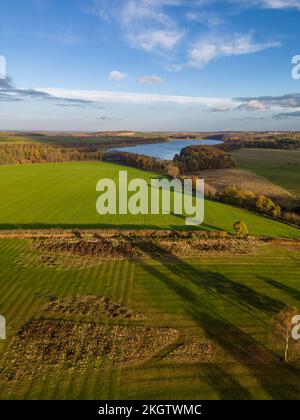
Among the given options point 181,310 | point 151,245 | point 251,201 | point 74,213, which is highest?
point 251,201

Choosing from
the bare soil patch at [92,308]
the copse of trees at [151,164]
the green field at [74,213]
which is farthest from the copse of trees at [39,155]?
the bare soil patch at [92,308]

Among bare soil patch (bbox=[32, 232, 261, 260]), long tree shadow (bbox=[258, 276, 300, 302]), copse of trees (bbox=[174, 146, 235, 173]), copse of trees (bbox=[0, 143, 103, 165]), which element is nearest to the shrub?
bare soil patch (bbox=[32, 232, 261, 260])

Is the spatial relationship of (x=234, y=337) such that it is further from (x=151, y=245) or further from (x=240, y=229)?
(x=240, y=229)

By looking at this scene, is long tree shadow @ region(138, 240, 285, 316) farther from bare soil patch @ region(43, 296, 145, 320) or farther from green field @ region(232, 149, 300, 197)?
green field @ region(232, 149, 300, 197)

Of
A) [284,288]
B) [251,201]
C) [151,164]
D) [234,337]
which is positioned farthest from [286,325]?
[151,164]

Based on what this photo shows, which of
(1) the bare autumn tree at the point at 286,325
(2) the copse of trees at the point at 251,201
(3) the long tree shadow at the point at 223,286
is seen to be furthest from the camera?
(2) the copse of trees at the point at 251,201

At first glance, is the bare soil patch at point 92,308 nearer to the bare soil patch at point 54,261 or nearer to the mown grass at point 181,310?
the mown grass at point 181,310

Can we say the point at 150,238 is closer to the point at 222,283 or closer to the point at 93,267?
the point at 93,267
